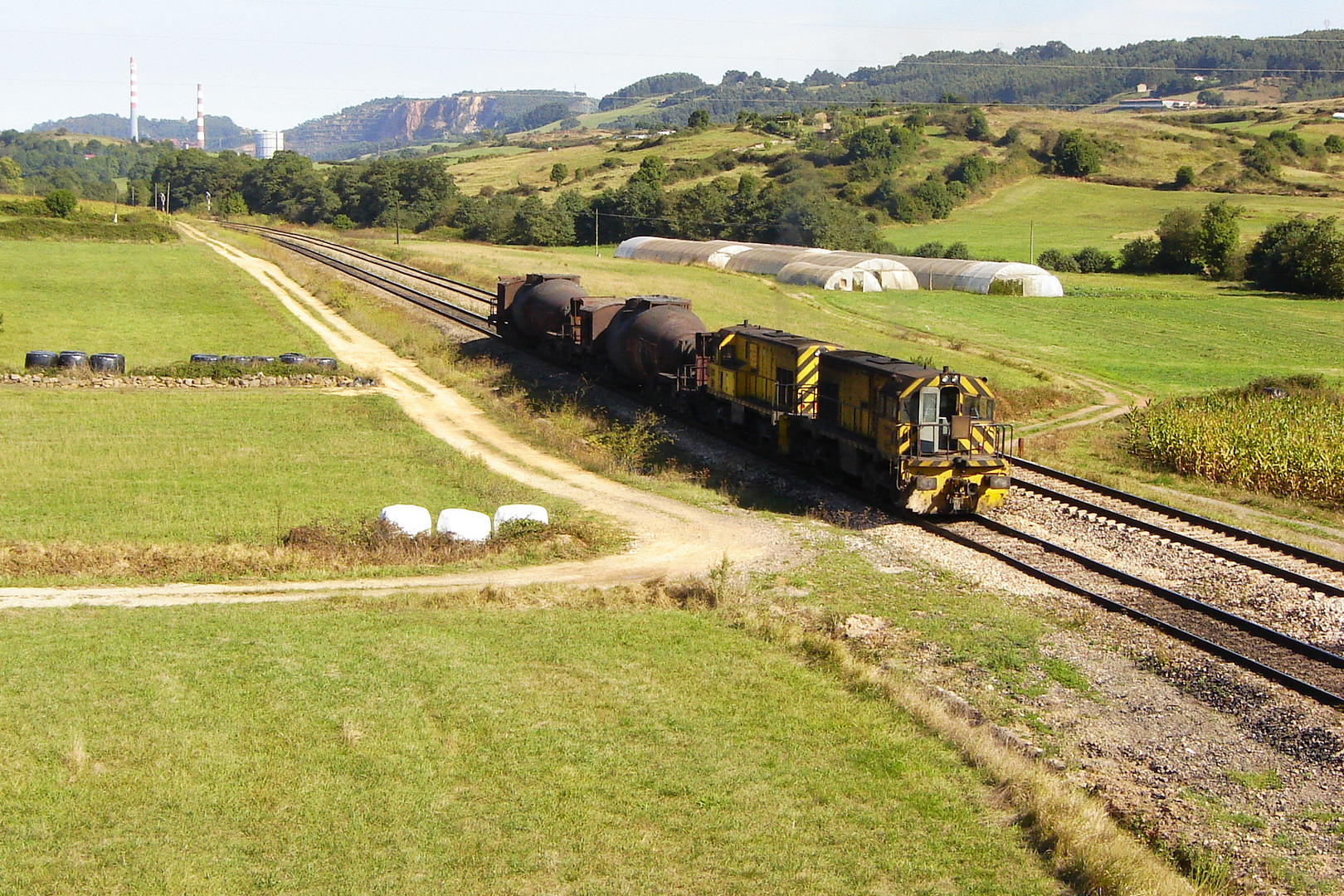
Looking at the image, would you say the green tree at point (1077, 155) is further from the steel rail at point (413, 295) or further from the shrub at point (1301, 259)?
the steel rail at point (413, 295)

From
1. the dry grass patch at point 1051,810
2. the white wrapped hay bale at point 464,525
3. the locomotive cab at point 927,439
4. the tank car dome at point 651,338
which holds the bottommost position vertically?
the dry grass patch at point 1051,810

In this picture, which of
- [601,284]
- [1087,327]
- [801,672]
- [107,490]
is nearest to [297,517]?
[107,490]

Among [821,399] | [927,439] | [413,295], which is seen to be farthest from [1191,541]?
[413,295]

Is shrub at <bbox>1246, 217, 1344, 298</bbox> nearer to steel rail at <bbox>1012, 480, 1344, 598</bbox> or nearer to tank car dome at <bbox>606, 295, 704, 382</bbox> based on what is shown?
tank car dome at <bbox>606, 295, 704, 382</bbox>

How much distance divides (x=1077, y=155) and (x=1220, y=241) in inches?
2427

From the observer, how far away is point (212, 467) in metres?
31.1

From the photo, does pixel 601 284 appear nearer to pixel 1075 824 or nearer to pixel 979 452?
pixel 979 452

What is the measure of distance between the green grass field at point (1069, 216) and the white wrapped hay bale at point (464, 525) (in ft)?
307

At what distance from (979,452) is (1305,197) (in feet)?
428

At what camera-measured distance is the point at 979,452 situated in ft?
90.5

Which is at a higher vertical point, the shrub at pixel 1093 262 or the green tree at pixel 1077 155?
the green tree at pixel 1077 155

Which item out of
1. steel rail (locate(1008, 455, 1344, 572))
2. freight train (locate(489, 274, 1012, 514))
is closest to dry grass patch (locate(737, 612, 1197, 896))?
freight train (locate(489, 274, 1012, 514))

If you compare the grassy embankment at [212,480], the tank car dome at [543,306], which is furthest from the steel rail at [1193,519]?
the tank car dome at [543,306]

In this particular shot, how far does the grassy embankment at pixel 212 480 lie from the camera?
22891mm
